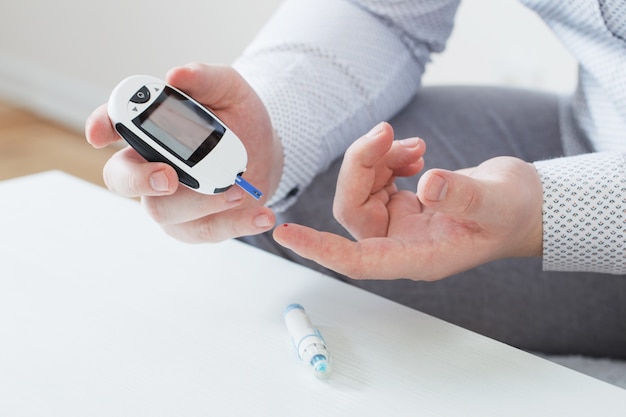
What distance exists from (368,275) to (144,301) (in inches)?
6.9

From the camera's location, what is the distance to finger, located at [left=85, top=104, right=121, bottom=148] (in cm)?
55

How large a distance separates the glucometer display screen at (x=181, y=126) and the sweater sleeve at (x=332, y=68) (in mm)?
183

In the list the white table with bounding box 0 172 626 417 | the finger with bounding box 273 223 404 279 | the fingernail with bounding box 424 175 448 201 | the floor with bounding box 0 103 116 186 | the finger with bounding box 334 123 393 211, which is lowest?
the floor with bounding box 0 103 116 186

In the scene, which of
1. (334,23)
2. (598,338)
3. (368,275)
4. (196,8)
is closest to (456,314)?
(598,338)

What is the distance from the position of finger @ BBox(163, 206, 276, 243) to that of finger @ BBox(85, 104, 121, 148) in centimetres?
10

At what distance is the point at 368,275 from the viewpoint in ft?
1.78

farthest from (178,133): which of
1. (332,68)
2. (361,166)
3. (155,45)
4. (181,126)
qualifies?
(155,45)

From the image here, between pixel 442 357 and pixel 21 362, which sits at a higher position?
pixel 442 357

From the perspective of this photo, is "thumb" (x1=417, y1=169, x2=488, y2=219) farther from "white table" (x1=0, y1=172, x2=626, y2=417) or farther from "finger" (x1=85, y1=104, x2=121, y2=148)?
"finger" (x1=85, y1=104, x2=121, y2=148)

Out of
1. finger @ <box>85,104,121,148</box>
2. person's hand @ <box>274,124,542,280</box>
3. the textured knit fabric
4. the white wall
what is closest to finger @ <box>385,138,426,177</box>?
person's hand @ <box>274,124,542,280</box>

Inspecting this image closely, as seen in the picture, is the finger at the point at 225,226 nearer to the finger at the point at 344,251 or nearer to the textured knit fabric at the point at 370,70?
the finger at the point at 344,251

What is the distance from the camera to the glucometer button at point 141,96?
55 centimetres

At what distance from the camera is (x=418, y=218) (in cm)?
59

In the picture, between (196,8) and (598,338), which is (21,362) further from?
(196,8)
